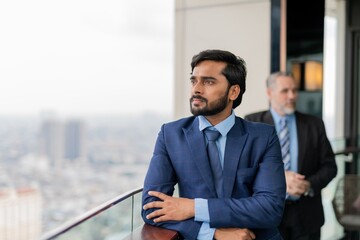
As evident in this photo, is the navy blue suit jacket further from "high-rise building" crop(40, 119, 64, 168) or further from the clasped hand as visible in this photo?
"high-rise building" crop(40, 119, 64, 168)

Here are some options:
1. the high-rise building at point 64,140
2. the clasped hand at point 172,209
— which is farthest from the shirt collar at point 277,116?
the high-rise building at point 64,140

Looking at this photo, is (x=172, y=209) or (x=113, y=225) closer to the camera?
(x=172, y=209)

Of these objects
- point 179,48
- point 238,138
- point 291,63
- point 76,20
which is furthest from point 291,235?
point 76,20

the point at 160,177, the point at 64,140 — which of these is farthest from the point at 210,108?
→ the point at 64,140

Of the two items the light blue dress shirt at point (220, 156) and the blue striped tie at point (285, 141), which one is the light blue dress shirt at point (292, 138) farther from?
the light blue dress shirt at point (220, 156)

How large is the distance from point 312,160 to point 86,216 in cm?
176

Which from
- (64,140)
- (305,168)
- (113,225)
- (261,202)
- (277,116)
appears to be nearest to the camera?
(261,202)

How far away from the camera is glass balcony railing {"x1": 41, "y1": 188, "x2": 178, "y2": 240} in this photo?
167cm

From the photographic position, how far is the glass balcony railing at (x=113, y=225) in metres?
1.67

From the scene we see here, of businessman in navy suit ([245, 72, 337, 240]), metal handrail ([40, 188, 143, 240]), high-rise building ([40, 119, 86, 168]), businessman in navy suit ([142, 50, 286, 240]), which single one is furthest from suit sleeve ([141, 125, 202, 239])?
high-rise building ([40, 119, 86, 168])

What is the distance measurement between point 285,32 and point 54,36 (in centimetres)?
1232

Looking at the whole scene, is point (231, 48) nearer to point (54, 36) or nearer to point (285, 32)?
point (285, 32)

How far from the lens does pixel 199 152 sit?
1806 mm

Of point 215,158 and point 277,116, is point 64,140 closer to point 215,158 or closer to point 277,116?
point 277,116
